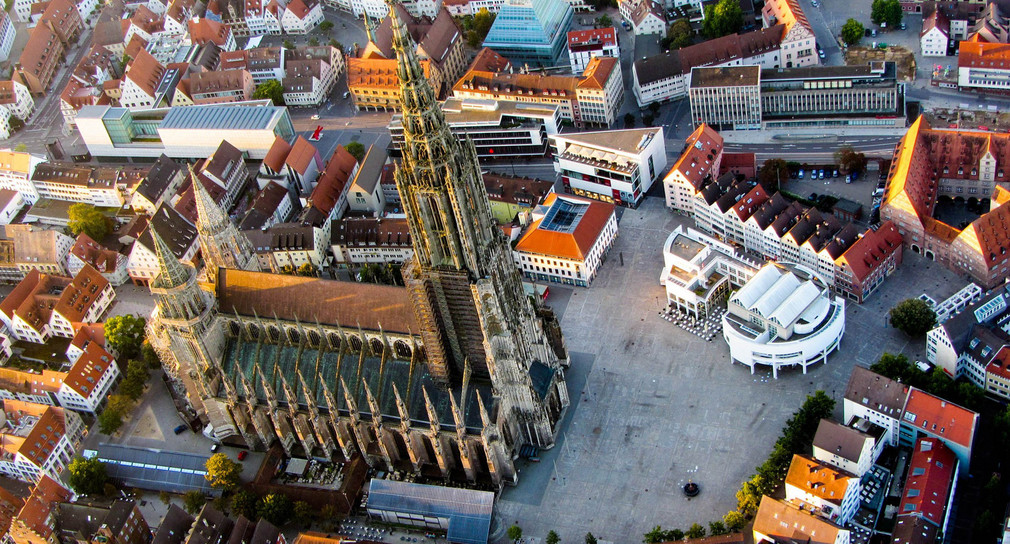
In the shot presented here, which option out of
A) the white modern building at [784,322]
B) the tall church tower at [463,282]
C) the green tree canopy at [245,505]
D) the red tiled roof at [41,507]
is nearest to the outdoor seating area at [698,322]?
the white modern building at [784,322]

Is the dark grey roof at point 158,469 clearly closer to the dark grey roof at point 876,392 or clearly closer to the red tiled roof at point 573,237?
the red tiled roof at point 573,237

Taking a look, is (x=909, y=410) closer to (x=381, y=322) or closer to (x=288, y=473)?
(x=381, y=322)

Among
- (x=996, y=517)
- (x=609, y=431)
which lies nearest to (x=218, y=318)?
(x=609, y=431)

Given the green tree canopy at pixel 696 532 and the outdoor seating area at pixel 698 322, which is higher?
the outdoor seating area at pixel 698 322

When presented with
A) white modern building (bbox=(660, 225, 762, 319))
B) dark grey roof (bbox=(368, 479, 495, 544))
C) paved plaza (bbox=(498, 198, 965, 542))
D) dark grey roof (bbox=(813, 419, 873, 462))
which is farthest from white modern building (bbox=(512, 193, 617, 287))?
dark grey roof (bbox=(813, 419, 873, 462))

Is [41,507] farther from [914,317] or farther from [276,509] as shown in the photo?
[914,317]

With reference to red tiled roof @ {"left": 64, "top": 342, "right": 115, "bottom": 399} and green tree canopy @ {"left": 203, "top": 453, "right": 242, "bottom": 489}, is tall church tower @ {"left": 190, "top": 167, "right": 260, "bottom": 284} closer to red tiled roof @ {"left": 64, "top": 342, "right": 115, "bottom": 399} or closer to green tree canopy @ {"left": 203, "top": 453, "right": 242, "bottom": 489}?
green tree canopy @ {"left": 203, "top": 453, "right": 242, "bottom": 489}

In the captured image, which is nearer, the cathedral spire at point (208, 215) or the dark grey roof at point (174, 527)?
the dark grey roof at point (174, 527)
